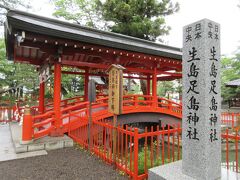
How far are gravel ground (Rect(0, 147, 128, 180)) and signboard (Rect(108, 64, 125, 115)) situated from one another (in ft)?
4.81

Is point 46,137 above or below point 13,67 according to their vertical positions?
below

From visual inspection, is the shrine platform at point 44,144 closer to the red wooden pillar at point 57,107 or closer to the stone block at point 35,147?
the stone block at point 35,147

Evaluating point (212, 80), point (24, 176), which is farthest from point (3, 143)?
point (212, 80)

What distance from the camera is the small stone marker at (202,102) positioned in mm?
3270

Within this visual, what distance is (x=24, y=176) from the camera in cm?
438

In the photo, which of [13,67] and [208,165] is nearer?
[208,165]

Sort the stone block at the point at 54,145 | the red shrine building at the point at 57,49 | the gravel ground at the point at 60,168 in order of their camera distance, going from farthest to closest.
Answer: the stone block at the point at 54,145 < the red shrine building at the point at 57,49 < the gravel ground at the point at 60,168

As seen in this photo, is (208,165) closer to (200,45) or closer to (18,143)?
(200,45)

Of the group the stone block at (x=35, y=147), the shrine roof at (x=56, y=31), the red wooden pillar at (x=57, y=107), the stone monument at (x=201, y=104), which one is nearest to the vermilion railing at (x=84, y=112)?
the red wooden pillar at (x=57, y=107)

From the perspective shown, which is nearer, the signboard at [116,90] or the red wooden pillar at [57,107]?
the signboard at [116,90]

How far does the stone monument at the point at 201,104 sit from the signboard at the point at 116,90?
64.2 inches

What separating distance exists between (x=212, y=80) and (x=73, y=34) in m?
5.01

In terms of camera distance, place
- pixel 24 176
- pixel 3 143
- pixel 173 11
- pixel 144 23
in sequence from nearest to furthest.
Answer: pixel 24 176
pixel 3 143
pixel 144 23
pixel 173 11

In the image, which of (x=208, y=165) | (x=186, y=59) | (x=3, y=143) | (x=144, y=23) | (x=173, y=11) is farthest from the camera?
(x=173, y=11)
